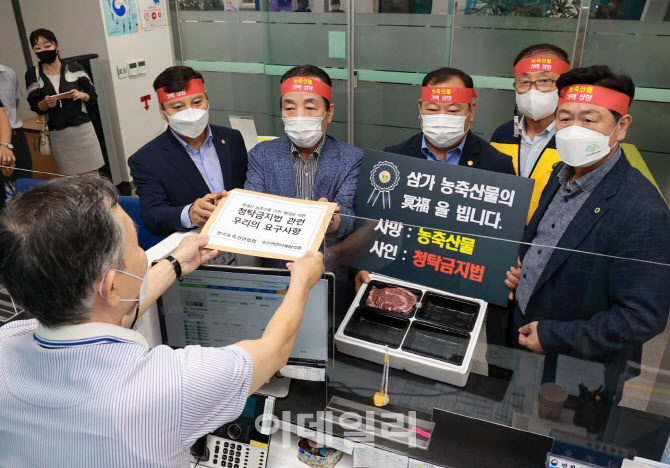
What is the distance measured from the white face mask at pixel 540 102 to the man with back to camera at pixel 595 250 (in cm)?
84

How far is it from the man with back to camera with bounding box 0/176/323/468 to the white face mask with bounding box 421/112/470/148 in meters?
1.43

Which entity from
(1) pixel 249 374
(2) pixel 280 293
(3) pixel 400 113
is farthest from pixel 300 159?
(3) pixel 400 113

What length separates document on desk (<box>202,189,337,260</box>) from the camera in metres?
1.33

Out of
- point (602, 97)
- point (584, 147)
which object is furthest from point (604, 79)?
point (584, 147)

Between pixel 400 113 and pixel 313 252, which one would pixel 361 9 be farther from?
pixel 313 252

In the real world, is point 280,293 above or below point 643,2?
below

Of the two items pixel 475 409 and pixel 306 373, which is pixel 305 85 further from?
pixel 475 409

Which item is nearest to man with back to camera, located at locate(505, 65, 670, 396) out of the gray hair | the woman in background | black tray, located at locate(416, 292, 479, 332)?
black tray, located at locate(416, 292, 479, 332)

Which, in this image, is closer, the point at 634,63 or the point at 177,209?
the point at 177,209

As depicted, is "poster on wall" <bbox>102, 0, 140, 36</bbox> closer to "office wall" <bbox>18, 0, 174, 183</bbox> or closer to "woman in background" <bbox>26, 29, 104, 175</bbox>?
"office wall" <bbox>18, 0, 174, 183</bbox>

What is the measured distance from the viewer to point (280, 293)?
1.43 metres

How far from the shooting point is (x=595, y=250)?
1502 millimetres

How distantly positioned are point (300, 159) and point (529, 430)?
4.28 ft

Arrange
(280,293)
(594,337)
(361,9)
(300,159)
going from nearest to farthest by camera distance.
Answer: (594,337) < (280,293) < (300,159) < (361,9)
